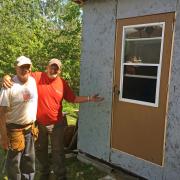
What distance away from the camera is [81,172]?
6160 mm

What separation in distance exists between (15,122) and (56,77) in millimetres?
1115

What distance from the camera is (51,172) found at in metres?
6.04

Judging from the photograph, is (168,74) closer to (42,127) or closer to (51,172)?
(42,127)

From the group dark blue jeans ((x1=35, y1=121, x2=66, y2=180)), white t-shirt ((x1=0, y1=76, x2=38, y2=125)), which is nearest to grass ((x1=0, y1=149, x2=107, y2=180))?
dark blue jeans ((x1=35, y1=121, x2=66, y2=180))

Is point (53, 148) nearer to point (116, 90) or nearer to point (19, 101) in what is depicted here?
point (19, 101)

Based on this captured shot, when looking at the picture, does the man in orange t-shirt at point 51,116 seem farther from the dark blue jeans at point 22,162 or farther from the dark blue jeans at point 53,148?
the dark blue jeans at point 22,162

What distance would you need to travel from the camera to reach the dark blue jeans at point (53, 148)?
17.9 ft

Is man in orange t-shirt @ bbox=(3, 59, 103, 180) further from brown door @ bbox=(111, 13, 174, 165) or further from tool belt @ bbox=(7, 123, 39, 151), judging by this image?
brown door @ bbox=(111, 13, 174, 165)

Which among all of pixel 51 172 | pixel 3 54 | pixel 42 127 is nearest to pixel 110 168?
pixel 51 172

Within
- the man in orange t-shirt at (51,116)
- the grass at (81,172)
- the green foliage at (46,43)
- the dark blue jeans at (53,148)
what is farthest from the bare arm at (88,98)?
the green foliage at (46,43)

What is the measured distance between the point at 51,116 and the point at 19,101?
2.94 ft

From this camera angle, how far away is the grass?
5.94 metres

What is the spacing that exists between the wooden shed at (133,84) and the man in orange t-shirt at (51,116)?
941 mm

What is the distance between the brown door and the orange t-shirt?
1042 millimetres
